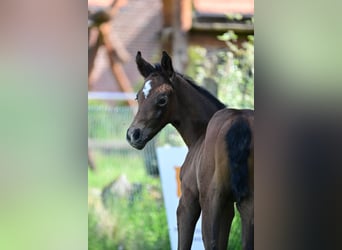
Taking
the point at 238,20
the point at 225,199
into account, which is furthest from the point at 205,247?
the point at 238,20

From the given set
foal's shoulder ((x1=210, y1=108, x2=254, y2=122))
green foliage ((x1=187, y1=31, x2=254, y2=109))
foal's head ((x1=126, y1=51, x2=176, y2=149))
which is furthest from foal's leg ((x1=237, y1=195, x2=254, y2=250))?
green foliage ((x1=187, y1=31, x2=254, y2=109))

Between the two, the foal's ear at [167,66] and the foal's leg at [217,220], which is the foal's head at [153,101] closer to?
the foal's ear at [167,66]

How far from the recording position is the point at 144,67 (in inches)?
104

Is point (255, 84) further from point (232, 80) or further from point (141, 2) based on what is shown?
point (141, 2)

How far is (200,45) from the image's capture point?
3.93 m

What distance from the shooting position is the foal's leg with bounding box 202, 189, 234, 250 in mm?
2590

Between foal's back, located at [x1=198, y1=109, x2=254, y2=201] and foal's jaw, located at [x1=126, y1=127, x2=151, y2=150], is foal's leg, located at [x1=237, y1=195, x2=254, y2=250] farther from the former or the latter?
foal's jaw, located at [x1=126, y1=127, x2=151, y2=150]

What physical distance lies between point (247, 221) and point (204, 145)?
333 mm

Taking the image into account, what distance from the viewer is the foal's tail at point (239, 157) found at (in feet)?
8.34

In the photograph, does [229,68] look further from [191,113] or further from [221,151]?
[221,151]

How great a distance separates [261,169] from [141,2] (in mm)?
1247

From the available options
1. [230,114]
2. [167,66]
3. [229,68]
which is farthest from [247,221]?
[229,68]

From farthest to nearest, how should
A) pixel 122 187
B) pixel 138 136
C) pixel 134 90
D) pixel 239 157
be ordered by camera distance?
pixel 122 187 < pixel 134 90 < pixel 138 136 < pixel 239 157

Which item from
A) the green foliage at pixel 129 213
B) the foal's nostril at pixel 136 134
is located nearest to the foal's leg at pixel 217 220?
the green foliage at pixel 129 213
